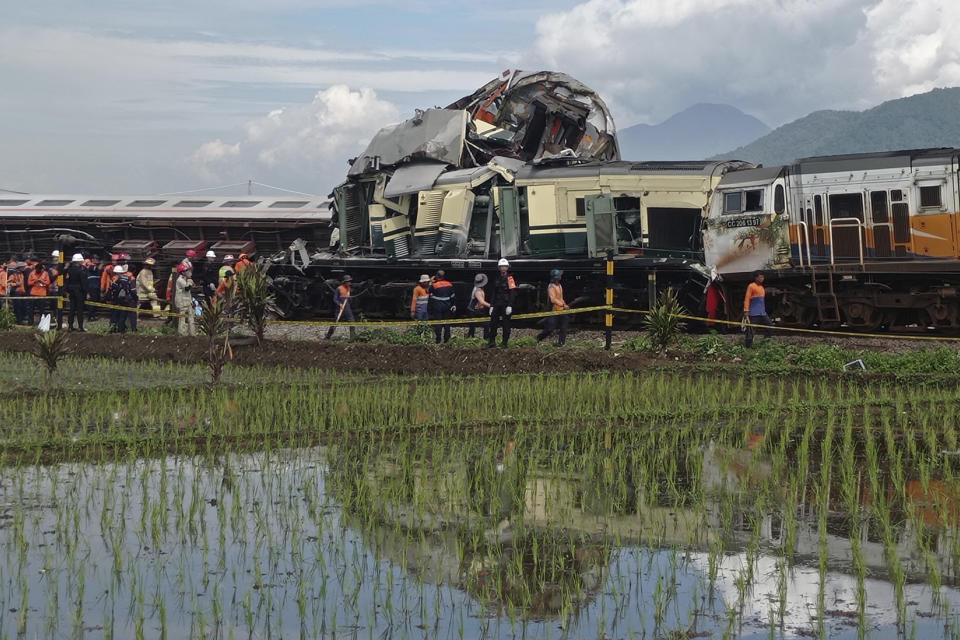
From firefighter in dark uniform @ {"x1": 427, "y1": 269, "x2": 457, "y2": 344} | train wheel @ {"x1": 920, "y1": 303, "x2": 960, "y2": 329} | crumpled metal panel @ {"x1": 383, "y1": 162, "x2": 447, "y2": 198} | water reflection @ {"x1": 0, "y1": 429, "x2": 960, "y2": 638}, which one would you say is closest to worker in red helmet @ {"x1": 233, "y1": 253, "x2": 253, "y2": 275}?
firefighter in dark uniform @ {"x1": 427, "y1": 269, "x2": 457, "y2": 344}

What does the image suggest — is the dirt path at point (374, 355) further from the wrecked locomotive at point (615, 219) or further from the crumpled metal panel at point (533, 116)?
the crumpled metal panel at point (533, 116)

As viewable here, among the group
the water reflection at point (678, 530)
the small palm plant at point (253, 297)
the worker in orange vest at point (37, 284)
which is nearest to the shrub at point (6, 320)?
the worker in orange vest at point (37, 284)

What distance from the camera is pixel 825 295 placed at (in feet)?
77.6

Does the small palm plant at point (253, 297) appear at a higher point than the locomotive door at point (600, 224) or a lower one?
lower

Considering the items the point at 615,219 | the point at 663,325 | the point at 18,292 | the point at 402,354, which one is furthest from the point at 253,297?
the point at 18,292

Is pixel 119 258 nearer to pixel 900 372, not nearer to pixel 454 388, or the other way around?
pixel 454 388

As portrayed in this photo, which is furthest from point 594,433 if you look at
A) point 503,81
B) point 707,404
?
point 503,81

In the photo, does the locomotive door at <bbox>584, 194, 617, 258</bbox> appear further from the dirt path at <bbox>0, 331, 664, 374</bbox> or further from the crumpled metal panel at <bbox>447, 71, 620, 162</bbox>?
the dirt path at <bbox>0, 331, 664, 374</bbox>

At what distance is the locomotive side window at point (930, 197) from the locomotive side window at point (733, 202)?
3.54 metres

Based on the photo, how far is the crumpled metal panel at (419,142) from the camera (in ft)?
97.8

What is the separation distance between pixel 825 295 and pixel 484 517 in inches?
613

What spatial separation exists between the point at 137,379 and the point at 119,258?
14.6 metres

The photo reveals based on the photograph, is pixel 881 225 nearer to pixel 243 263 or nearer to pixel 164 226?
pixel 243 263

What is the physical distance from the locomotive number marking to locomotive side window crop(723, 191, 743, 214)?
8.5 inches
